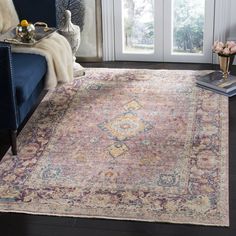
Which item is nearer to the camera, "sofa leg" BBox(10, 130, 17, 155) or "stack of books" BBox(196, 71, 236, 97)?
"sofa leg" BBox(10, 130, 17, 155)

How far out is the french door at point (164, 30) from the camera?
5023mm

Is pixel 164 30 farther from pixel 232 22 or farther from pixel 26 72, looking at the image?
pixel 26 72

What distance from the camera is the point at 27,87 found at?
3.68 metres

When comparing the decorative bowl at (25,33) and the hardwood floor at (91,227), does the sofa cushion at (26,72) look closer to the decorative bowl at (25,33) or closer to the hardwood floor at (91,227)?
the decorative bowl at (25,33)

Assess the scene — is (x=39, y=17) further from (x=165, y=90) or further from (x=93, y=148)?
(x=93, y=148)

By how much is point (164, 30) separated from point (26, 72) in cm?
171

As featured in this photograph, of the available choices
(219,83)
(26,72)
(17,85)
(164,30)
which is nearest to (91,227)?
(17,85)

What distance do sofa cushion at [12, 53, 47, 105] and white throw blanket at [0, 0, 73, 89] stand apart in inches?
2.3

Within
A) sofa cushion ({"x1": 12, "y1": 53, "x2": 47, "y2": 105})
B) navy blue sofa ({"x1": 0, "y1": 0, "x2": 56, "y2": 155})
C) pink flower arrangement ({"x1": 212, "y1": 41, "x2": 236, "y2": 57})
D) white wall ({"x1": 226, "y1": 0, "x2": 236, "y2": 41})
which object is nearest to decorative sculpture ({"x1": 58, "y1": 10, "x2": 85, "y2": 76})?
navy blue sofa ({"x1": 0, "y1": 0, "x2": 56, "y2": 155})

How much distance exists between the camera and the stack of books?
4445 millimetres

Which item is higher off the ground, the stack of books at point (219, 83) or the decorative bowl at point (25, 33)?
the decorative bowl at point (25, 33)

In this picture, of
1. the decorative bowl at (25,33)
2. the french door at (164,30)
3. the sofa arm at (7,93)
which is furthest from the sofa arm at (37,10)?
the sofa arm at (7,93)

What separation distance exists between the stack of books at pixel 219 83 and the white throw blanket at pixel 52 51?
105 centimetres

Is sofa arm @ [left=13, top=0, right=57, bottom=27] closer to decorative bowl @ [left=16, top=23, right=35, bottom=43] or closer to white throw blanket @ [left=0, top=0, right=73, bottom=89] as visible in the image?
white throw blanket @ [left=0, top=0, right=73, bottom=89]
